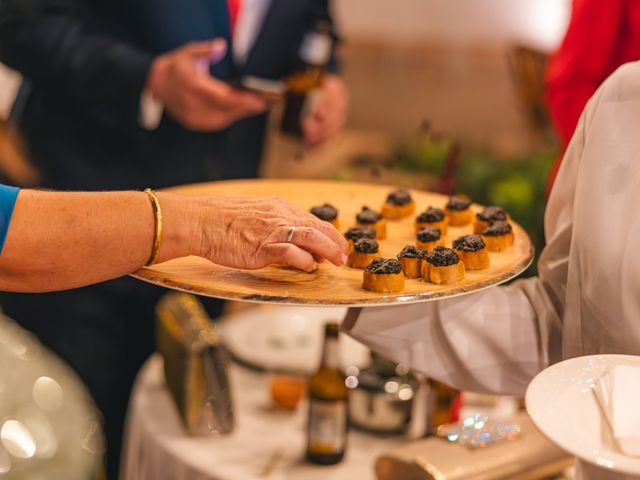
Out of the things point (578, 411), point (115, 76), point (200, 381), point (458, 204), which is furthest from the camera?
point (115, 76)

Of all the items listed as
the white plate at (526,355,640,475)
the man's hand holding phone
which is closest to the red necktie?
the man's hand holding phone

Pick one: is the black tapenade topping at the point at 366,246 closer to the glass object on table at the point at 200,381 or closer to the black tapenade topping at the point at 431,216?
the black tapenade topping at the point at 431,216

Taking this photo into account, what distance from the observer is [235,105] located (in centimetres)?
248

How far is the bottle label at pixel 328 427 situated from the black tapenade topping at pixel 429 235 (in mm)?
613

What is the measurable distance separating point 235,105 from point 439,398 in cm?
103

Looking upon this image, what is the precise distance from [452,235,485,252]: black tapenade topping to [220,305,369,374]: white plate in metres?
1.01

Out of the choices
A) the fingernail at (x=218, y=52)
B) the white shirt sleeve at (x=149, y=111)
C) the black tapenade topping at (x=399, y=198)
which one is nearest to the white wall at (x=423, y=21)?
the fingernail at (x=218, y=52)

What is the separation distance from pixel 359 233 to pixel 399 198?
0.20 metres

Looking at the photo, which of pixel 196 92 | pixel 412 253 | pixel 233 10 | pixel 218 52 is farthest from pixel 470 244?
pixel 233 10

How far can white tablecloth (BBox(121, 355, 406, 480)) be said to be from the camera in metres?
1.87

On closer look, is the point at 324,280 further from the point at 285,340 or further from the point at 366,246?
the point at 285,340

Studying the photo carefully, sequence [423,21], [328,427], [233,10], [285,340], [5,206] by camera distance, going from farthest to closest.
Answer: [423,21], [233,10], [285,340], [328,427], [5,206]

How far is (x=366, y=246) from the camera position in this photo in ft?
4.16

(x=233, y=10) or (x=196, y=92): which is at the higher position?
(x=233, y=10)
